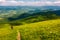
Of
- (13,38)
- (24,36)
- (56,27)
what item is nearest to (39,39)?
(24,36)

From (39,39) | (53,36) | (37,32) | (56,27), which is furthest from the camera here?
(56,27)

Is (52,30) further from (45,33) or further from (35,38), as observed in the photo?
(35,38)

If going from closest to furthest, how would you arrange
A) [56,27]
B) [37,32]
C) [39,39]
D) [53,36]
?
1. [39,39]
2. [53,36]
3. [37,32]
4. [56,27]

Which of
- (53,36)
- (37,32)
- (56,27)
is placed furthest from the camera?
(56,27)

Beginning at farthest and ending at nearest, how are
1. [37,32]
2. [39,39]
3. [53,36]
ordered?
[37,32] < [53,36] < [39,39]

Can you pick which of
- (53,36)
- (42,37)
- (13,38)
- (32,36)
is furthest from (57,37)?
(13,38)

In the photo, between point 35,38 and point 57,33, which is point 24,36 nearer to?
point 35,38

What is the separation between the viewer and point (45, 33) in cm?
7288

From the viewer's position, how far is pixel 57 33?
72750mm

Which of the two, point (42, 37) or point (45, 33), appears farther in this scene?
point (45, 33)

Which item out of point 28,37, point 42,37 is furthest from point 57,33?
point 28,37

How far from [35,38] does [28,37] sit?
3.07 meters

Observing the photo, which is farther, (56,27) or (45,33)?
(56,27)

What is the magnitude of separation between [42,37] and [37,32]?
21.5 ft
